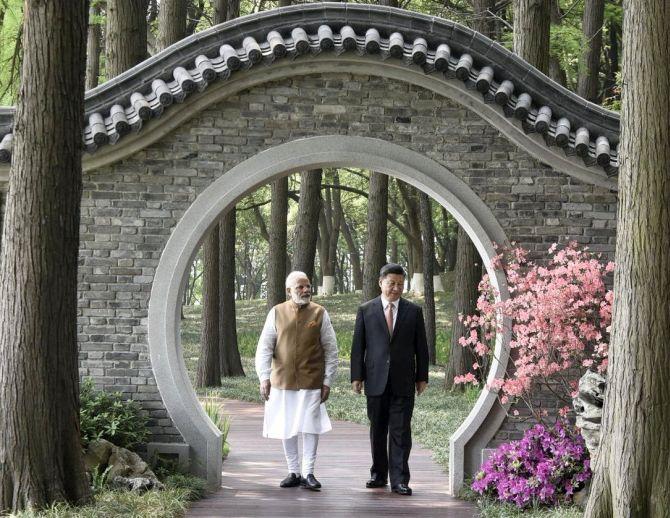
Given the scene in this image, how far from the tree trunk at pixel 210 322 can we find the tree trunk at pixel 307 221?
49.6 inches

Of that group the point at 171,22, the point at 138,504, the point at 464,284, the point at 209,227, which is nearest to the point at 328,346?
the point at 209,227

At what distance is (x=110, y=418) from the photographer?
342 inches

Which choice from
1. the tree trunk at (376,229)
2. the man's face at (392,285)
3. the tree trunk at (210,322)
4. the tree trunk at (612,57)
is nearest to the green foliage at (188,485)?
the man's face at (392,285)

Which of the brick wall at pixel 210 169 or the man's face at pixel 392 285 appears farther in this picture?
the brick wall at pixel 210 169

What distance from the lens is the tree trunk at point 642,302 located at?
6.18m

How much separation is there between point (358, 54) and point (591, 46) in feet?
28.7

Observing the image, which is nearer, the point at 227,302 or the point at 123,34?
the point at 123,34

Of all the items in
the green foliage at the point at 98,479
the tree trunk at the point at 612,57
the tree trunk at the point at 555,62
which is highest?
the tree trunk at the point at 612,57

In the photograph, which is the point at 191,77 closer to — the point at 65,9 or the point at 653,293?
the point at 65,9

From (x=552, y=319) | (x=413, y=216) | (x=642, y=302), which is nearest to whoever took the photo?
(x=642, y=302)

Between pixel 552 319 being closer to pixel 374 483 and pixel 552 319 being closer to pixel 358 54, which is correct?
pixel 374 483

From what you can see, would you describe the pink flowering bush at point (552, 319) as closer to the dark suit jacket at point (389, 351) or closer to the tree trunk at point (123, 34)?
the dark suit jacket at point (389, 351)

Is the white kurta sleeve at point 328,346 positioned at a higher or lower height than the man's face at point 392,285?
lower

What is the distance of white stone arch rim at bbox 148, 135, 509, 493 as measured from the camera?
29.6 feet
